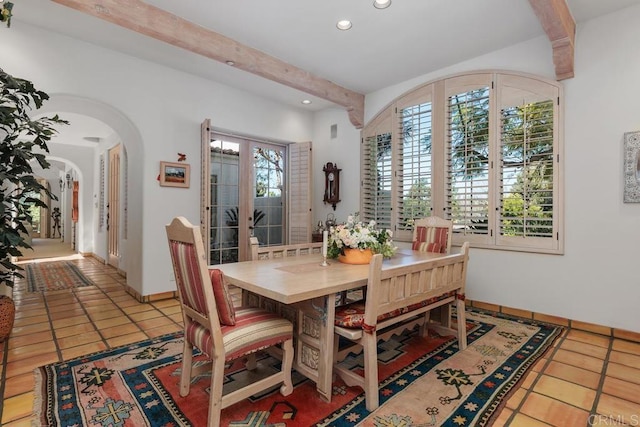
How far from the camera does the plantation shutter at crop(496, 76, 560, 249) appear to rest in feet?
10.5

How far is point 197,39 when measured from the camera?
3.00 meters

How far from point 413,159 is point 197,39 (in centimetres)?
288

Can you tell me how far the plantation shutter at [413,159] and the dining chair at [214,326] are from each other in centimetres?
286

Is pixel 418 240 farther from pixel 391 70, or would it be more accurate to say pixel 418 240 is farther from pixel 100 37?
pixel 100 37

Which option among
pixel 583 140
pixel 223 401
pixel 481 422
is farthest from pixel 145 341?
pixel 583 140

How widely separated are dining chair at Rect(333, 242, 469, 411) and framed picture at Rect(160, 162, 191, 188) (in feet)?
9.60

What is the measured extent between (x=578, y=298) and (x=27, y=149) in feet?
16.7

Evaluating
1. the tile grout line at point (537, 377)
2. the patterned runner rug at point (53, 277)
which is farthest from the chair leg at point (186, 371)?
the patterned runner rug at point (53, 277)

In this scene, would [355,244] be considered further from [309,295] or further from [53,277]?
[53,277]

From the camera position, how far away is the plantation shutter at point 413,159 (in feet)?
13.6

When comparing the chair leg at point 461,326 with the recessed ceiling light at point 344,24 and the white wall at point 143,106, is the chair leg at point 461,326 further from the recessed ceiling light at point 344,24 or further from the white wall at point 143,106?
the white wall at point 143,106

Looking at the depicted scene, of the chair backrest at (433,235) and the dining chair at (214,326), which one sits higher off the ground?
the chair backrest at (433,235)

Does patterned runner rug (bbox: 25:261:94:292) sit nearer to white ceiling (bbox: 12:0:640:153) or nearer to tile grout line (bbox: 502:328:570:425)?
white ceiling (bbox: 12:0:640:153)

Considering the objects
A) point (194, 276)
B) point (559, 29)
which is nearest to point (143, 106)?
point (194, 276)
